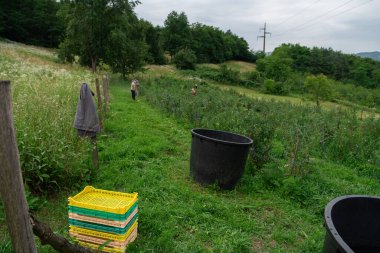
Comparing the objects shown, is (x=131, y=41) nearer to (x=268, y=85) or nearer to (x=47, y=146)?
(x=268, y=85)

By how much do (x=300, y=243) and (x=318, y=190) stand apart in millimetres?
1814

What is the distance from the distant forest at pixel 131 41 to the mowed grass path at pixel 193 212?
24343 millimetres

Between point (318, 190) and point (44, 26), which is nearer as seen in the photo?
point (318, 190)

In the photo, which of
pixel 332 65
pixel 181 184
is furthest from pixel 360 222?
pixel 332 65

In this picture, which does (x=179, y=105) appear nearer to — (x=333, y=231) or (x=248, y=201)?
(x=248, y=201)

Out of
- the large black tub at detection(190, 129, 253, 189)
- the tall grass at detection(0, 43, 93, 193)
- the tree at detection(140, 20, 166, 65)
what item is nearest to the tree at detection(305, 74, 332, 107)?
the tree at detection(140, 20, 166, 65)

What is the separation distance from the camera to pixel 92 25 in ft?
93.4

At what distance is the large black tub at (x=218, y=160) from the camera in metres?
4.94

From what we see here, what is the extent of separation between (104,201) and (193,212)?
1.28 meters

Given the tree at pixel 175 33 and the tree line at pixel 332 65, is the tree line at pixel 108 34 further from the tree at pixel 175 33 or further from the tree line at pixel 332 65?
the tree line at pixel 332 65

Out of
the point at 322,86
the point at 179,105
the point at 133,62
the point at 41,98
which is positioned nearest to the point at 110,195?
the point at 41,98

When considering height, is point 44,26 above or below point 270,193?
above

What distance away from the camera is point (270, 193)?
17.2ft

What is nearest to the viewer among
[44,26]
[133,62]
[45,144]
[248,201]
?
[45,144]
